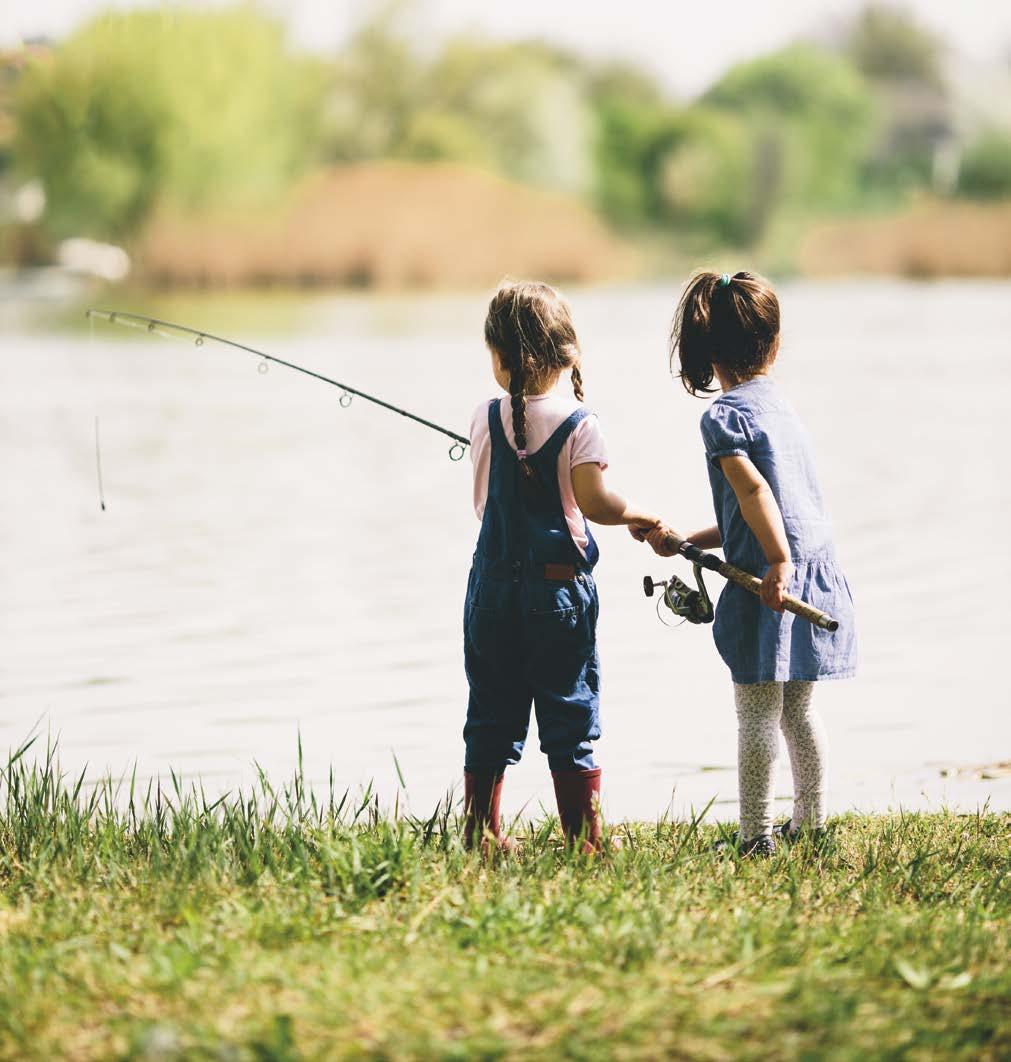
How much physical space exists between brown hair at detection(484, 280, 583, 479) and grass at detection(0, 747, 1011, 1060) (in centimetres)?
90

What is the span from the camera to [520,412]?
399 centimetres

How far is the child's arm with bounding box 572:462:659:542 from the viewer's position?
394 centimetres

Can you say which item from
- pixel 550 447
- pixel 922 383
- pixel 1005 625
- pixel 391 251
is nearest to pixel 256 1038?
pixel 550 447

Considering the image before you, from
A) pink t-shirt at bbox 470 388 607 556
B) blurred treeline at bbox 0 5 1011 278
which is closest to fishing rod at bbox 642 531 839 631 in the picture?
pink t-shirt at bbox 470 388 607 556

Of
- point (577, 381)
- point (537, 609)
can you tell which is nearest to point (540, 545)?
point (537, 609)

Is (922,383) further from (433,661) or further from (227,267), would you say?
(227,267)

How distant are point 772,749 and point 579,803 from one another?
1.40 feet

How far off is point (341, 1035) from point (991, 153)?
57.1 meters

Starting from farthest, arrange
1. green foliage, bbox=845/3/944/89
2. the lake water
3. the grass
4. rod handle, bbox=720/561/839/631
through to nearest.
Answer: green foliage, bbox=845/3/944/89, the lake water, rod handle, bbox=720/561/839/631, the grass

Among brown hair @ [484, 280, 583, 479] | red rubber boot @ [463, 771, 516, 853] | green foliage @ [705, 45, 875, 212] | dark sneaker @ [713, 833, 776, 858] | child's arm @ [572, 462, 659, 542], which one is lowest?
dark sneaker @ [713, 833, 776, 858]

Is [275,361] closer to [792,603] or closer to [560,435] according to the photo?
[560,435]

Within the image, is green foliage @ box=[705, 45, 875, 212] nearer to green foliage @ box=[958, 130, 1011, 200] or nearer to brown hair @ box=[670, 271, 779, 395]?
green foliage @ box=[958, 130, 1011, 200]

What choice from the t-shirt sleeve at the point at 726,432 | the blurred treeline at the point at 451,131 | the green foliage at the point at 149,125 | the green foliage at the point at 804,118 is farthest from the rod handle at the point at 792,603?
the green foliage at the point at 804,118

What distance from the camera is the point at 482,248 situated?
1470 inches
